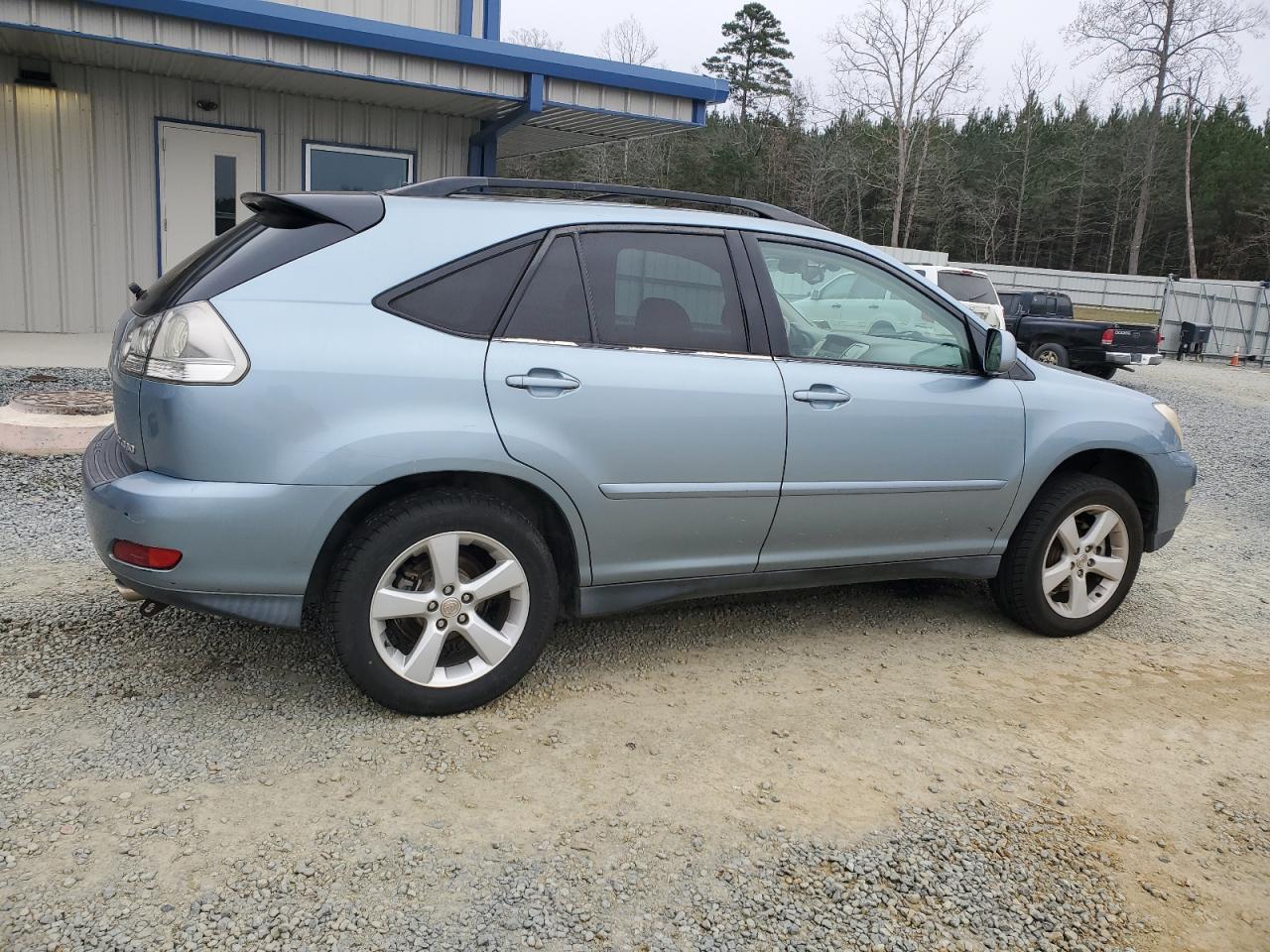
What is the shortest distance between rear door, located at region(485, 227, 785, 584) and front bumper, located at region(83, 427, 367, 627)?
0.68 metres

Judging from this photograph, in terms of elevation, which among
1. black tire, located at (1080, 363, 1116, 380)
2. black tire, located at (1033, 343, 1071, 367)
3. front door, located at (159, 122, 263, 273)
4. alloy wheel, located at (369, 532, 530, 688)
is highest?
front door, located at (159, 122, 263, 273)

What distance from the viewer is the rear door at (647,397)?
3.30 metres

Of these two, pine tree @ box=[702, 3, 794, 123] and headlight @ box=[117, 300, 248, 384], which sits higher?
pine tree @ box=[702, 3, 794, 123]

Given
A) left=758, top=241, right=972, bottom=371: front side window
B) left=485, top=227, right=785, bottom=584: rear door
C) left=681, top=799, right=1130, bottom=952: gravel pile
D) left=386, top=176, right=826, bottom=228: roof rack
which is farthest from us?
left=758, top=241, right=972, bottom=371: front side window

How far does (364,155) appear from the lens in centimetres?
1170

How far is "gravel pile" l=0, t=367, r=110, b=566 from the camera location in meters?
4.84

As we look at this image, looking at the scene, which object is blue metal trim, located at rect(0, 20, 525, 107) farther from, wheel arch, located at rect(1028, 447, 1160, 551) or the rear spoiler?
wheel arch, located at rect(1028, 447, 1160, 551)

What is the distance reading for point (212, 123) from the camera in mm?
11000

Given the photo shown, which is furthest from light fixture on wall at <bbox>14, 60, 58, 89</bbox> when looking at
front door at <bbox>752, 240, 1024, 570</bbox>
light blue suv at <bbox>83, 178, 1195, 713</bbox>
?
front door at <bbox>752, 240, 1024, 570</bbox>

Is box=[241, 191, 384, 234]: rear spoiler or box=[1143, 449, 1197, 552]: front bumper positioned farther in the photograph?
box=[1143, 449, 1197, 552]: front bumper

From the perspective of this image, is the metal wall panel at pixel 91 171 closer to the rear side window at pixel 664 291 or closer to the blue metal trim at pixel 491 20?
the blue metal trim at pixel 491 20

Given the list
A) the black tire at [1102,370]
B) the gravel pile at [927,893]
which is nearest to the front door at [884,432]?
the gravel pile at [927,893]

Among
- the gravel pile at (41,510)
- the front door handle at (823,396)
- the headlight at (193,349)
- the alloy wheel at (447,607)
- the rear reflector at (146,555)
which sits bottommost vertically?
the gravel pile at (41,510)

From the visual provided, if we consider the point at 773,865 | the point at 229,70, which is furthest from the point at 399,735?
the point at 229,70
